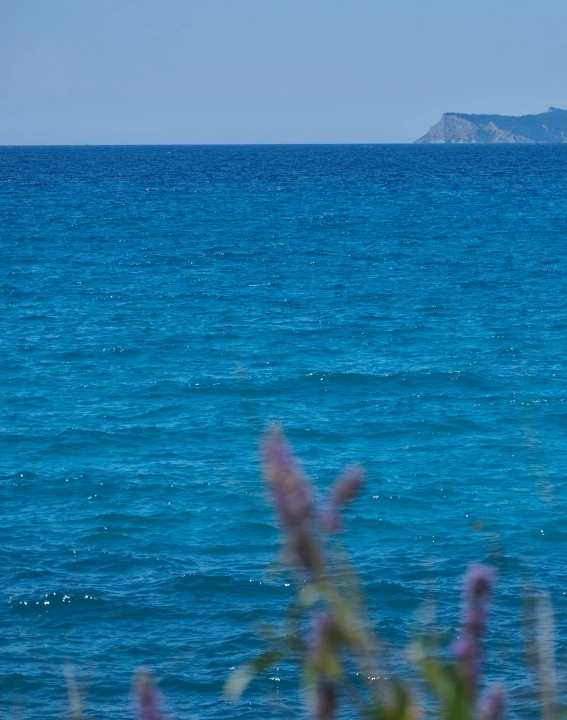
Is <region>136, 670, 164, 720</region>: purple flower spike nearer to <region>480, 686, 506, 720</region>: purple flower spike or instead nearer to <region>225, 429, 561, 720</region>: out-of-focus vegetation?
<region>225, 429, 561, 720</region>: out-of-focus vegetation

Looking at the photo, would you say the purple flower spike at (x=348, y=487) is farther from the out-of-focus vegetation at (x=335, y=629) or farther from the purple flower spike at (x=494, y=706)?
the purple flower spike at (x=494, y=706)

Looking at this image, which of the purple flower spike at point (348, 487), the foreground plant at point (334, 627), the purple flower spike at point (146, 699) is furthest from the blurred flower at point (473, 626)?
the purple flower spike at point (146, 699)

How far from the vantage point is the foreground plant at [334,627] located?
48.4 inches

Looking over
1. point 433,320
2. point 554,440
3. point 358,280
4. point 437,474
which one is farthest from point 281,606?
point 358,280

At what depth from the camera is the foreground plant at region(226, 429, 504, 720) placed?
1229 mm

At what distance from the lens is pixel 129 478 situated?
56.0 ft

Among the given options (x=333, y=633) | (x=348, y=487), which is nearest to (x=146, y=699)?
(x=333, y=633)

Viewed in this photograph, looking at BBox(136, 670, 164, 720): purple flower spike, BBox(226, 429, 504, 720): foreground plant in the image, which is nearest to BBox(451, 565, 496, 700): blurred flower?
BBox(226, 429, 504, 720): foreground plant

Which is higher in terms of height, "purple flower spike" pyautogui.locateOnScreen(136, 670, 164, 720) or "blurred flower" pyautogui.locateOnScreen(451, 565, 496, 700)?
"blurred flower" pyautogui.locateOnScreen(451, 565, 496, 700)

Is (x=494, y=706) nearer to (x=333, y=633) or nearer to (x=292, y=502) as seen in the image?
(x=333, y=633)

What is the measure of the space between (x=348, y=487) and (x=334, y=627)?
227 mm

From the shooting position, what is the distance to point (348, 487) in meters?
1.30

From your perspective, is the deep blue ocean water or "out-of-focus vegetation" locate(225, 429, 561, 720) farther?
the deep blue ocean water

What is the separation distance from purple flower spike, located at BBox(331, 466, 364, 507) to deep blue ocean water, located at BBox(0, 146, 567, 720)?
0.15 meters
